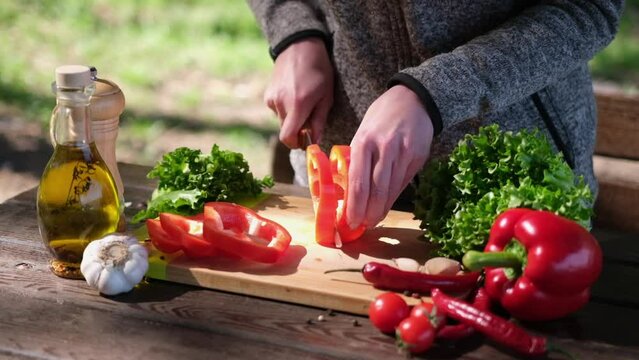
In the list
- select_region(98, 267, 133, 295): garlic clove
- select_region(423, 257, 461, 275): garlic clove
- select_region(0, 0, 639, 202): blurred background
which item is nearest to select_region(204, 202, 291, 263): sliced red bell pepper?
select_region(98, 267, 133, 295): garlic clove

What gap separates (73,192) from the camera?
2301 millimetres

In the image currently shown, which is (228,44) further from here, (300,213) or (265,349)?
(265,349)

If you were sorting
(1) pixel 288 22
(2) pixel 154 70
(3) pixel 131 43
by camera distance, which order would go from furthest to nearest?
(3) pixel 131 43 → (2) pixel 154 70 → (1) pixel 288 22

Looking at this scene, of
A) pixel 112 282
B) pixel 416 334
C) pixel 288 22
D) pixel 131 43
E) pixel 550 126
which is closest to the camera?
pixel 416 334

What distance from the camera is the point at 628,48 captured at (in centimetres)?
926

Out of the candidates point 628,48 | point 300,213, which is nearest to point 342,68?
point 300,213

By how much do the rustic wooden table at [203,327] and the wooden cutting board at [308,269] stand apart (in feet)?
0.08

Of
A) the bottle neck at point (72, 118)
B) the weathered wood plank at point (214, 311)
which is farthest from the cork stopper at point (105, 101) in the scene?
the weathered wood plank at point (214, 311)

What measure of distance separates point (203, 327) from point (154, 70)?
251 inches

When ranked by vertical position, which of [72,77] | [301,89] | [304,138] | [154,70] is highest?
[72,77]

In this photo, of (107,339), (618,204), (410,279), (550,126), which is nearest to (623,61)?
(618,204)

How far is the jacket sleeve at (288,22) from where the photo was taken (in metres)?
3.17

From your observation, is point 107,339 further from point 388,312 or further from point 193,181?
point 193,181

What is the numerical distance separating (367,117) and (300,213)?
434 millimetres
